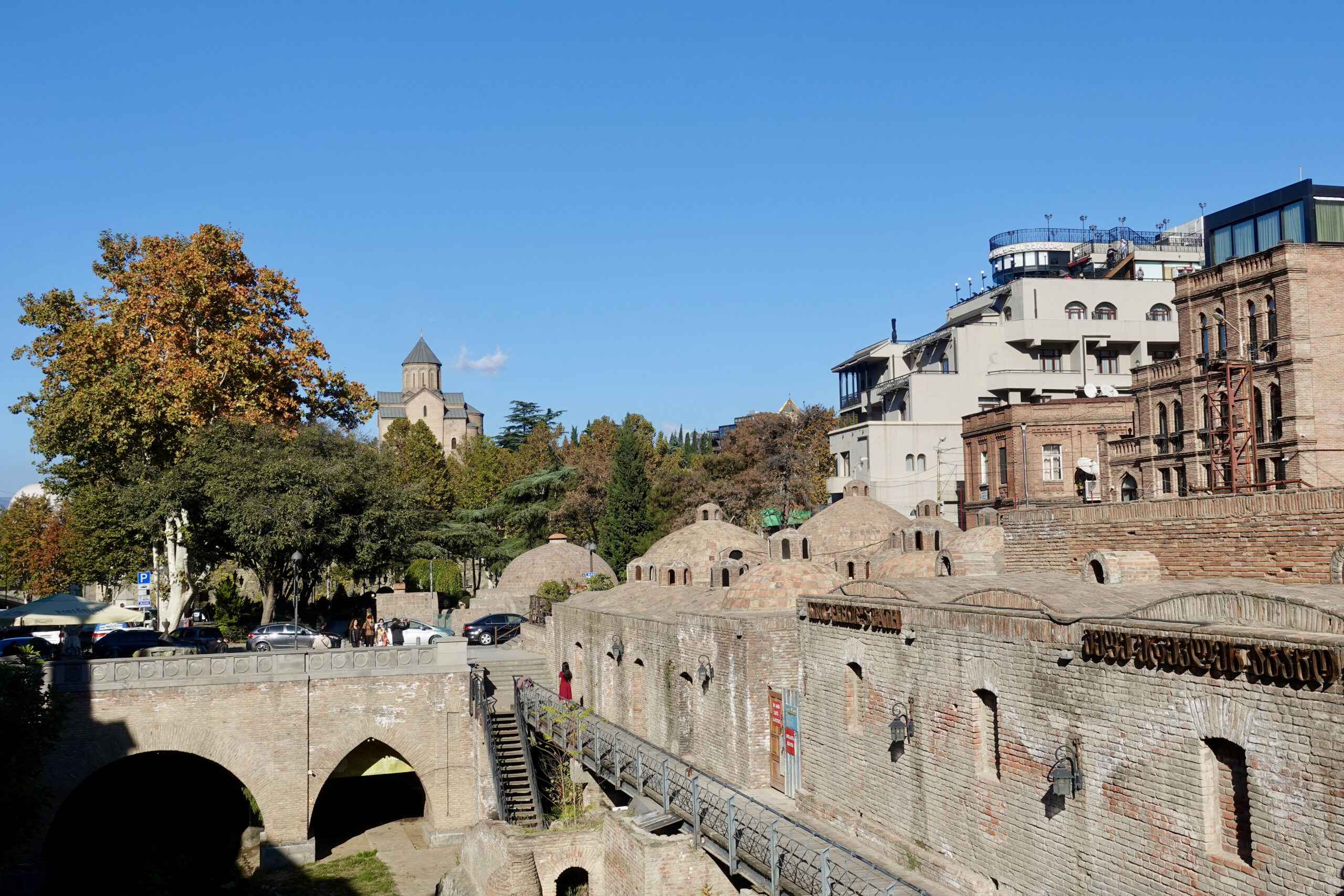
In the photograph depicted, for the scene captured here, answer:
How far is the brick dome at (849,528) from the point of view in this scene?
34.7m

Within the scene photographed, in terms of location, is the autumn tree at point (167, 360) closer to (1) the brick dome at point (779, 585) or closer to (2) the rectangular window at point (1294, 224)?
(1) the brick dome at point (779, 585)

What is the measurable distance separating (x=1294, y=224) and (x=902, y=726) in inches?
1079

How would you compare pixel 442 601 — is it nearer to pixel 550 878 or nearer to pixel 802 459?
pixel 802 459

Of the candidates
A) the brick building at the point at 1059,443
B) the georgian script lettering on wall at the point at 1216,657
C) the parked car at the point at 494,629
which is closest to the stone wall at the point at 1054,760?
the georgian script lettering on wall at the point at 1216,657

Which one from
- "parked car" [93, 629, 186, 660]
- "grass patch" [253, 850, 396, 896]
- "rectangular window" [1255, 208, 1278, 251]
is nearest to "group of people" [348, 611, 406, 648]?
"parked car" [93, 629, 186, 660]

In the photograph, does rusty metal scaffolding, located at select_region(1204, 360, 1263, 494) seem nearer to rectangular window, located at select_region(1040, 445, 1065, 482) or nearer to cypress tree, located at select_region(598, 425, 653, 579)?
rectangular window, located at select_region(1040, 445, 1065, 482)

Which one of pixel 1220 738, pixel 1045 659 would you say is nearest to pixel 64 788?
pixel 1045 659

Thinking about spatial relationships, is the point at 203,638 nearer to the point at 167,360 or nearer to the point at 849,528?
the point at 167,360

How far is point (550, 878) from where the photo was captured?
2205 cm

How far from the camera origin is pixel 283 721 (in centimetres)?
2855

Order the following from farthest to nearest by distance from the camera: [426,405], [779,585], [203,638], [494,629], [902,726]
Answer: [426,405]
[494,629]
[203,638]
[779,585]
[902,726]

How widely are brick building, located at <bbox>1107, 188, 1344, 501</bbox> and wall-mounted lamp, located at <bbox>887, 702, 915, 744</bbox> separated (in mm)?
16164

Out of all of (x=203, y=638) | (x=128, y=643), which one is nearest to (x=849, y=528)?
(x=203, y=638)

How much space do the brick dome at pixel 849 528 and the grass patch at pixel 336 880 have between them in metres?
14.9
